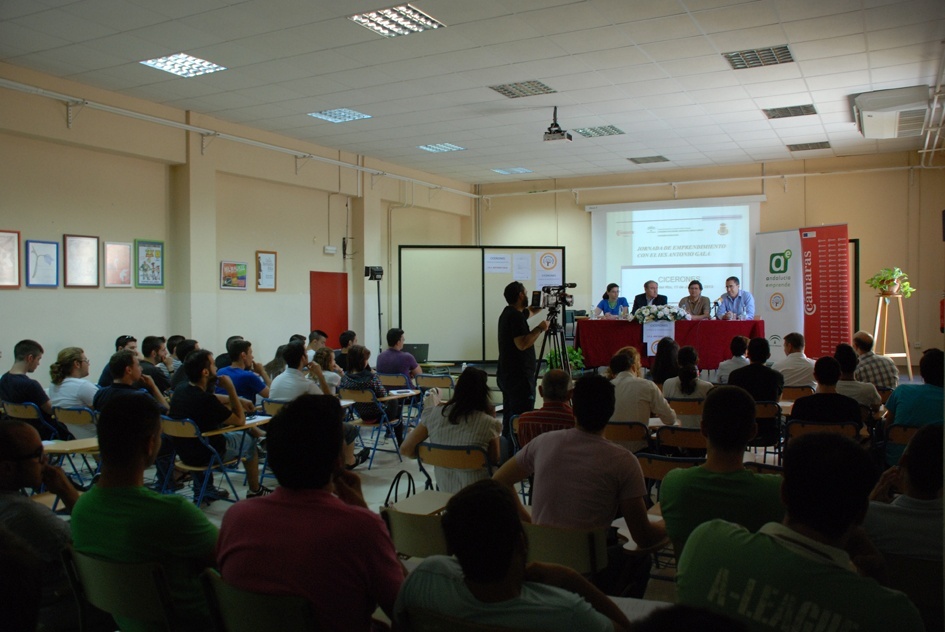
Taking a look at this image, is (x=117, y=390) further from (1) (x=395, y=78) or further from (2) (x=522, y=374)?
(1) (x=395, y=78)

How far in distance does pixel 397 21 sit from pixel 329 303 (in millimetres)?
5973

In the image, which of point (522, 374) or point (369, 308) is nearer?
point (522, 374)

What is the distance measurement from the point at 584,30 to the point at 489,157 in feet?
17.9

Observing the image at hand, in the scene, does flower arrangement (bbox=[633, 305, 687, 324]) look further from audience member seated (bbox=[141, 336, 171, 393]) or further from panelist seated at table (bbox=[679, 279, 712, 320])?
audience member seated (bbox=[141, 336, 171, 393])

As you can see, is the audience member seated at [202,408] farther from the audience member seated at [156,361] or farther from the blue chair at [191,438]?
the audience member seated at [156,361]

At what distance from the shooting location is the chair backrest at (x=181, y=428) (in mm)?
4709

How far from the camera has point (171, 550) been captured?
1994mm

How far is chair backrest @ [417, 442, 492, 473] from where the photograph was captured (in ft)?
12.6

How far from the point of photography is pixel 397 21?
584cm

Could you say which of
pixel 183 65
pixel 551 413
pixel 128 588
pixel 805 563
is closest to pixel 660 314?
pixel 551 413

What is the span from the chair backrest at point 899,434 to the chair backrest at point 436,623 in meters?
3.50

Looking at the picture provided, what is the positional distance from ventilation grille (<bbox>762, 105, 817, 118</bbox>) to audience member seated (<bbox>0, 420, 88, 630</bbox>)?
8675 millimetres

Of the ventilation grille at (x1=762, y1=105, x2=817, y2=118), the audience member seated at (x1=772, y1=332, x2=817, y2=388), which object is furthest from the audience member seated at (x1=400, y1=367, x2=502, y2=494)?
the ventilation grille at (x1=762, y1=105, x2=817, y2=118)

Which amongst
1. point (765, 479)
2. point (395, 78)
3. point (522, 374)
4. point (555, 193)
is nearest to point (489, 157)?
point (555, 193)
